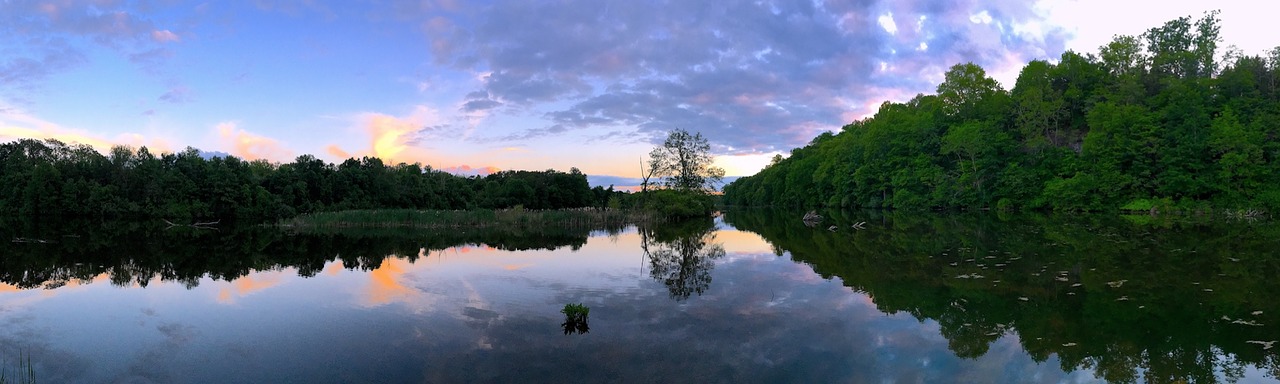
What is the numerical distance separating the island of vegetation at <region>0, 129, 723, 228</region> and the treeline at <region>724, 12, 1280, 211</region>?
25304 millimetres

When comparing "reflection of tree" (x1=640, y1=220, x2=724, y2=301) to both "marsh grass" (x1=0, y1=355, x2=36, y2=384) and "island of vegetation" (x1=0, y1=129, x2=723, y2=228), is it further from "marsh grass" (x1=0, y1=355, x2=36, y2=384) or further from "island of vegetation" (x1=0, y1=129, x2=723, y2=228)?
"island of vegetation" (x1=0, y1=129, x2=723, y2=228)

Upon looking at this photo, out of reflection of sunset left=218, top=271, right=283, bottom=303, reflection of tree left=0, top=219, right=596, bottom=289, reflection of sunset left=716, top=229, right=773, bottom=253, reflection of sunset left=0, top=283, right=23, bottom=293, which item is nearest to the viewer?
reflection of sunset left=218, top=271, right=283, bottom=303

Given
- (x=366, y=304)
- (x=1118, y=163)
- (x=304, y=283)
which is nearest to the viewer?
(x=366, y=304)

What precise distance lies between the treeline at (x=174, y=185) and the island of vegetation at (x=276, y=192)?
10cm

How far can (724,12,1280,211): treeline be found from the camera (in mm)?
38688

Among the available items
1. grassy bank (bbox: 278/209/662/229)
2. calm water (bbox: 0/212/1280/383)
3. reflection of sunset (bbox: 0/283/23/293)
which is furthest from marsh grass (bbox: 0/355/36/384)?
grassy bank (bbox: 278/209/662/229)

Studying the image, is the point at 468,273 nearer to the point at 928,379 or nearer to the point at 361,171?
the point at 928,379

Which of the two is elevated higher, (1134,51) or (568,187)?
(1134,51)

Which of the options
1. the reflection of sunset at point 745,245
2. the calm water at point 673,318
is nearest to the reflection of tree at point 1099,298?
the calm water at point 673,318

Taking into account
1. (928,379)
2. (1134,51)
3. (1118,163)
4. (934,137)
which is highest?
(1134,51)

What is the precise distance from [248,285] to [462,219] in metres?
22.7

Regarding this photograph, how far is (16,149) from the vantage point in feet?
205

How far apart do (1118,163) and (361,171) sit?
71846 mm

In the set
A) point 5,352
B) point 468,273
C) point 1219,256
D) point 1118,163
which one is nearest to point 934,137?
point 1118,163
